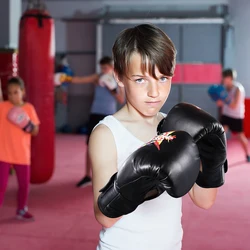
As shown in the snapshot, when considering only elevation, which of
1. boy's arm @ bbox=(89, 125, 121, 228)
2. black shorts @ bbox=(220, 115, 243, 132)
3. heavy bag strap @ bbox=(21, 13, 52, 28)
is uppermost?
heavy bag strap @ bbox=(21, 13, 52, 28)

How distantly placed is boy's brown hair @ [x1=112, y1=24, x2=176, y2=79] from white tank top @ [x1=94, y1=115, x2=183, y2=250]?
19 cm

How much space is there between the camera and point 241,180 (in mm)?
5262

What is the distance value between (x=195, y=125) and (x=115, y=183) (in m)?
0.28

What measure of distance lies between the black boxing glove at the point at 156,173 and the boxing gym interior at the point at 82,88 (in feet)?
6.38

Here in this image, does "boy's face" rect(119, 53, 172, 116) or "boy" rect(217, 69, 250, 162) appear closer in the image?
"boy's face" rect(119, 53, 172, 116)

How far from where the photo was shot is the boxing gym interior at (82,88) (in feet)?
11.3

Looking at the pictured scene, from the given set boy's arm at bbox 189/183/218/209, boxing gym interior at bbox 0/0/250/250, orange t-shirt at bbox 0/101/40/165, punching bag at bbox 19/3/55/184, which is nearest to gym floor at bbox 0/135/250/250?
boxing gym interior at bbox 0/0/250/250

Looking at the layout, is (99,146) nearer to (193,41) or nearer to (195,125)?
Result: (195,125)

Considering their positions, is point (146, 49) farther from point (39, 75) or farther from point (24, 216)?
point (39, 75)

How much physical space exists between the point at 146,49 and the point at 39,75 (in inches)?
113

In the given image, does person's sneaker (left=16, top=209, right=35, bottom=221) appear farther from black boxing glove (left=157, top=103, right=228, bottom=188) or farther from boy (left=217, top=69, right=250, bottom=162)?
boy (left=217, top=69, right=250, bottom=162)

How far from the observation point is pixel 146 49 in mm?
1290

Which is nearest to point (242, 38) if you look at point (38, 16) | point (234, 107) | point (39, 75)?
point (234, 107)

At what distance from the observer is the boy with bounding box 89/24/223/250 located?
1299mm
